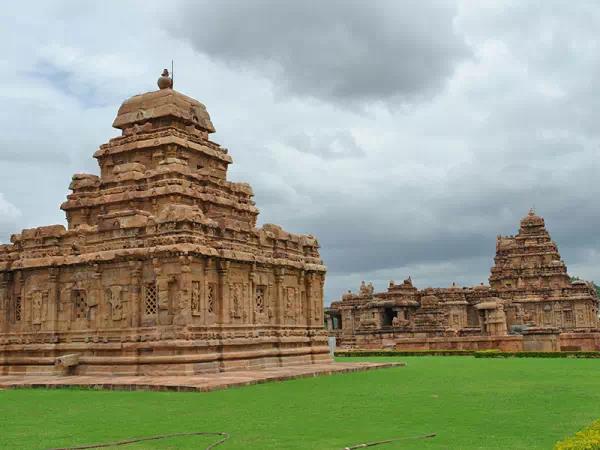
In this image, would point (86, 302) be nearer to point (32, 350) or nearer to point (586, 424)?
point (32, 350)

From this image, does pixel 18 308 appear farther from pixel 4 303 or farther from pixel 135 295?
pixel 135 295

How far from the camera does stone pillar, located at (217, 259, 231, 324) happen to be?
24.3 metres

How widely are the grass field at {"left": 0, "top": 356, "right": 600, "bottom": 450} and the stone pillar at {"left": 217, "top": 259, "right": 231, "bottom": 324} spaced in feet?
16.8

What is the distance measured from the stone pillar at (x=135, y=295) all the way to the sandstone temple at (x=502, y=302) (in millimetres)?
37303

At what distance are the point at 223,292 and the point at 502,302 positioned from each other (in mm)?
Answer: 43785

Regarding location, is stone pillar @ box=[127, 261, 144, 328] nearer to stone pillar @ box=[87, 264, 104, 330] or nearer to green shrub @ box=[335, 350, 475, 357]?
stone pillar @ box=[87, 264, 104, 330]

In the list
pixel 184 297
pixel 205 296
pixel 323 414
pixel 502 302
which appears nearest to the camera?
pixel 323 414

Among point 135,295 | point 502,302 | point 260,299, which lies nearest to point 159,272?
point 135,295

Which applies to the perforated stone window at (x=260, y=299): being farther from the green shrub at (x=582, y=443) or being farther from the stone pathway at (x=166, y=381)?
the green shrub at (x=582, y=443)

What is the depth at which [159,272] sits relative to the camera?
75.6 feet

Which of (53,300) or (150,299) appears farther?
(53,300)

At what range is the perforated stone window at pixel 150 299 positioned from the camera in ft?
76.9

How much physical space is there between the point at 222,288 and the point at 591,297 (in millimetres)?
52335

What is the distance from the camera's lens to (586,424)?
448 inches
